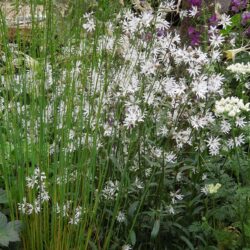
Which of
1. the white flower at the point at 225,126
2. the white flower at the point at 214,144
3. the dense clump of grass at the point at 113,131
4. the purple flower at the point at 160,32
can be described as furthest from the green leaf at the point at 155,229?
the purple flower at the point at 160,32

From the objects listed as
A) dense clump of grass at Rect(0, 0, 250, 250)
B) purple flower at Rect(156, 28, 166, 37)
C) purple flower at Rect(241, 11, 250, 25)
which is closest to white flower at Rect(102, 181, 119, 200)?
dense clump of grass at Rect(0, 0, 250, 250)

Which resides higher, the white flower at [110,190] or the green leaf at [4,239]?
the white flower at [110,190]

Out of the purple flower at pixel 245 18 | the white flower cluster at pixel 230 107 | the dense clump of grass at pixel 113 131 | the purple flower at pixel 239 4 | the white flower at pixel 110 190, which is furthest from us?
the purple flower at pixel 245 18

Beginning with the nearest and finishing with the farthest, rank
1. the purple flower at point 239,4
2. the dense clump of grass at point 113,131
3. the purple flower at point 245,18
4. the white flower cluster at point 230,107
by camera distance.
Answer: the white flower cluster at point 230,107 < the dense clump of grass at point 113,131 < the purple flower at point 239,4 < the purple flower at point 245,18

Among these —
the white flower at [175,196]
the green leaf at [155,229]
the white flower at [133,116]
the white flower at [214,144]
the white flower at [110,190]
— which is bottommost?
the green leaf at [155,229]

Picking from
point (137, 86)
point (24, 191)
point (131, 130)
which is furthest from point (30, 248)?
point (137, 86)

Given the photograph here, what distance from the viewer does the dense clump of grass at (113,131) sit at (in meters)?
2.23

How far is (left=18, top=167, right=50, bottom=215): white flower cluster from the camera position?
230 cm

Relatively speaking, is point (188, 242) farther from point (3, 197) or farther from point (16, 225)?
point (3, 197)

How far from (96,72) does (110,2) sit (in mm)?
279

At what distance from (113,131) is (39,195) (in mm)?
385

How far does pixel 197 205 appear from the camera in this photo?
105 inches

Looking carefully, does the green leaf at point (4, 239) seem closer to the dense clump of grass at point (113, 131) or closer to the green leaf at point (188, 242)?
the dense clump of grass at point (113, 131)

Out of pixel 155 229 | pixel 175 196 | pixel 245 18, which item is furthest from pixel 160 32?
pixel 245 18
